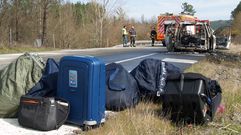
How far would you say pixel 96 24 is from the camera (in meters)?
41.2

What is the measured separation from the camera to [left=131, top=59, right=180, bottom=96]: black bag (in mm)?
7297

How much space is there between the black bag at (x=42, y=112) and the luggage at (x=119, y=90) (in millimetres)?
1119

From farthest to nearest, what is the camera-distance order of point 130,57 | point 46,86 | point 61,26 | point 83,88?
point 61,26
point 130,57
point 46,86
point 83,88

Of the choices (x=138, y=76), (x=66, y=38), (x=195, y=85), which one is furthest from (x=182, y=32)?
(x=66, y=38)

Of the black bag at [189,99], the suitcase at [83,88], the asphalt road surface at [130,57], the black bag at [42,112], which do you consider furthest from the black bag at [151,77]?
the asphalt road surface at [130,57]

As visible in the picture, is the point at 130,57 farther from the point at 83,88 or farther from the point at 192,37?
the point at 83,88

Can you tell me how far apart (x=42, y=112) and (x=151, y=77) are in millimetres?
2382

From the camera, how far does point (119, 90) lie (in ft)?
22.1

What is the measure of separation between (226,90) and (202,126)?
337 centimetres

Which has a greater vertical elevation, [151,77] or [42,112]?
[151,77]

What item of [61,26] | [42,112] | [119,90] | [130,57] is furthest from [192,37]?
[61,26]

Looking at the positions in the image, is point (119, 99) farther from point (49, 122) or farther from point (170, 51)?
point (170, 51)

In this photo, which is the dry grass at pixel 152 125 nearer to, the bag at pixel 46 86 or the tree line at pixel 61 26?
the bag at pixel 46 86

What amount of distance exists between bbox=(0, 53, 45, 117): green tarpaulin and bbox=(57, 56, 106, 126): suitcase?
711 mm
